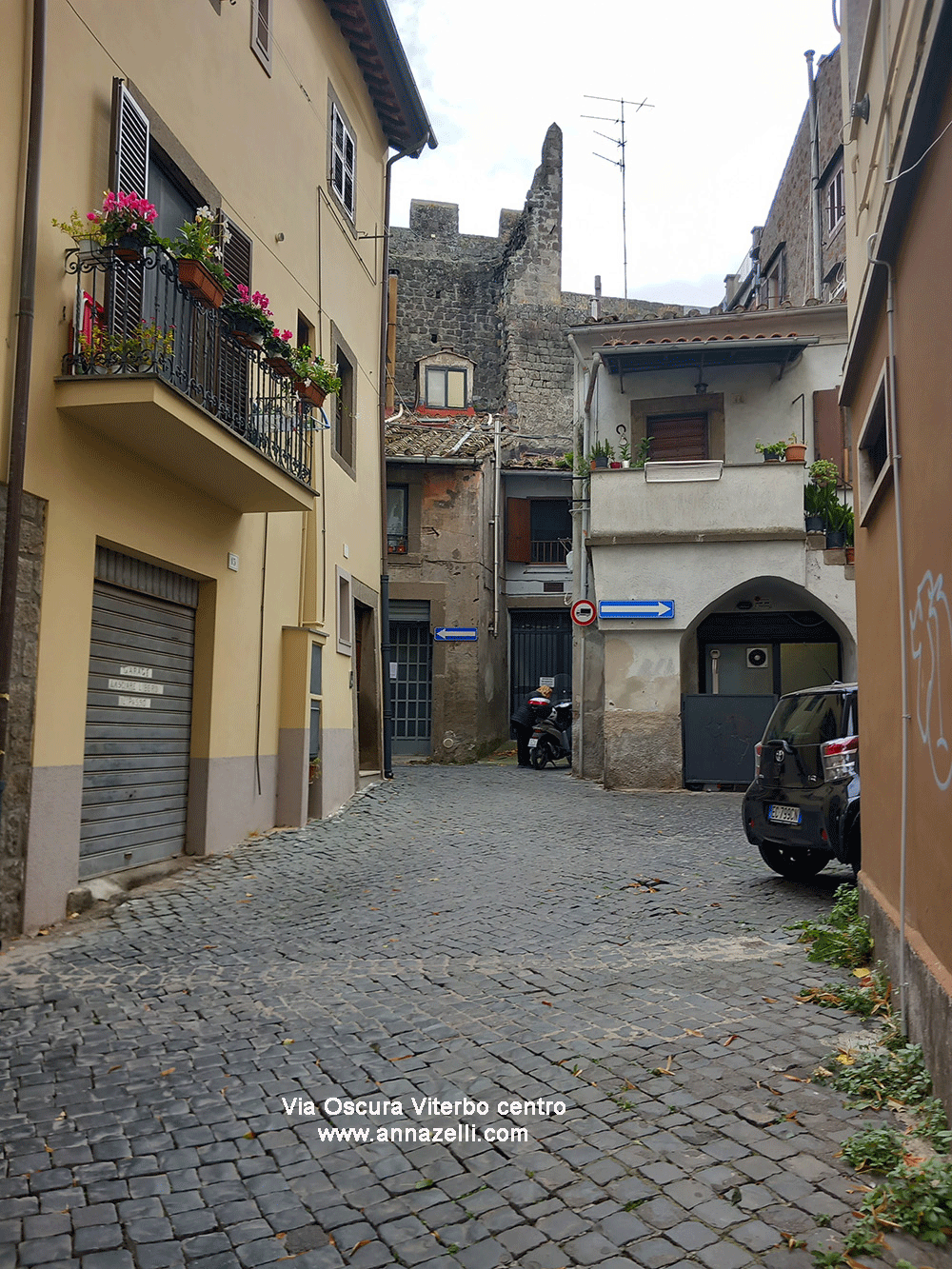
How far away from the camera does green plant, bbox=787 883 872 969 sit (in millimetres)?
5938

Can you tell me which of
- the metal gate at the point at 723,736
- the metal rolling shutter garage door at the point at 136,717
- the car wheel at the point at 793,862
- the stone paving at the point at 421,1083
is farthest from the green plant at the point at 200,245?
the metal gate at the point at 723,736

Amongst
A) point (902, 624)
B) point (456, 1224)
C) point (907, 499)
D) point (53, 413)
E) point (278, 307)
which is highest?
point (278, 307)

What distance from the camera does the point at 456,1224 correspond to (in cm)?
319

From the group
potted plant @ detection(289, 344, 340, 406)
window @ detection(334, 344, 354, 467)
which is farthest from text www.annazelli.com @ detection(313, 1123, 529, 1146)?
window @ detection(334, 344, 354, 467)

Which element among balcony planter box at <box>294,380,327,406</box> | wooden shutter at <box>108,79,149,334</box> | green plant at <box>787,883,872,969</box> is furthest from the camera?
balcony planter box at <box>294,380,327,406</box>

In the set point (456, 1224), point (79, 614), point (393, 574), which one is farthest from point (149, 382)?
point (393, 574)

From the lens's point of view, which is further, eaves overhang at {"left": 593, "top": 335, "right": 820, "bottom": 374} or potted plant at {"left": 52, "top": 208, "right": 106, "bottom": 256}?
eaves overhang at {"left": 593, "top": 335, "right": 820, "bottom": 374}

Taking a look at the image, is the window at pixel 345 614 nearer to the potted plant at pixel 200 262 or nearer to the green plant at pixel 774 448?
the potted plant at pixel 200 262

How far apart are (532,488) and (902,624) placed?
21307mm

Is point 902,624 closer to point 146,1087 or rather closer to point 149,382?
point 146,1087

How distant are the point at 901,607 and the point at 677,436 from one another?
516 inches

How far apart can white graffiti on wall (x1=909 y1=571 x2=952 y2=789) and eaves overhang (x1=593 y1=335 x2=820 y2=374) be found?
12.4 m

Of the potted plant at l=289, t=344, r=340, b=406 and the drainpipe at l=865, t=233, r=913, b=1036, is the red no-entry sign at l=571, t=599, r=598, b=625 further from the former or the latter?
the drainpipe at l=865, t=233, r=913, b=1036

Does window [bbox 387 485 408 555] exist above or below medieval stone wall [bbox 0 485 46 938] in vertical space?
above
